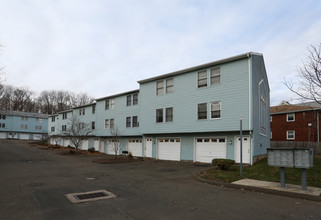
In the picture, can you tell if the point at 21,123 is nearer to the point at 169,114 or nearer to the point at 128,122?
the point at 128,122

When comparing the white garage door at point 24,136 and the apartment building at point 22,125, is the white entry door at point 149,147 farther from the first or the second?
the white garage door at point 24,136

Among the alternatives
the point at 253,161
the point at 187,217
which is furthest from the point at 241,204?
the point at 253,161

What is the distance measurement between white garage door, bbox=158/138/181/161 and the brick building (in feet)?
68.3

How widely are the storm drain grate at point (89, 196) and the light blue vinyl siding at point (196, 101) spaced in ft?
38.0

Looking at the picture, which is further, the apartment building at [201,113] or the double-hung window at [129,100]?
the double-hung window at [129,100]

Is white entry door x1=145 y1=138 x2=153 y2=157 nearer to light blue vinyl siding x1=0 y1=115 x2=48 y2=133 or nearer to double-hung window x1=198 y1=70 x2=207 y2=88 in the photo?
double-hung window x1=198 y1=70 x2=207 y2=88

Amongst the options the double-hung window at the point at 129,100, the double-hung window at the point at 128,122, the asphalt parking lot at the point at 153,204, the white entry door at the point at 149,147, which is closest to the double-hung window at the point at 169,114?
the white entry door at the point at 149,147

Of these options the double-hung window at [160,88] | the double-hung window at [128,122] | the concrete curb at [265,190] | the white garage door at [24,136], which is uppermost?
the double-hung window at [160,88]

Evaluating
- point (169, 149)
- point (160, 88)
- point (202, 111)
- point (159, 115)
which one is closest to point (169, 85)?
point (160, 88)

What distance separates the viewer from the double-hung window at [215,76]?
1838 cm

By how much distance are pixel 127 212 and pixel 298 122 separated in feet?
116

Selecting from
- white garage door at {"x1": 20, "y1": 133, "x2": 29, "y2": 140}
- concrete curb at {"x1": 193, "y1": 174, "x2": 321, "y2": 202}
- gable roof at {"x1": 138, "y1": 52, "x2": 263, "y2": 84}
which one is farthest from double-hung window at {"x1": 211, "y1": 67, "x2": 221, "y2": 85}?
white garage door at {"x1": 20, "y1": 133, "x2": 29, "y2": 140}

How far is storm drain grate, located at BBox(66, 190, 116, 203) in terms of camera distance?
7.08 meters

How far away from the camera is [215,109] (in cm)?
1830
